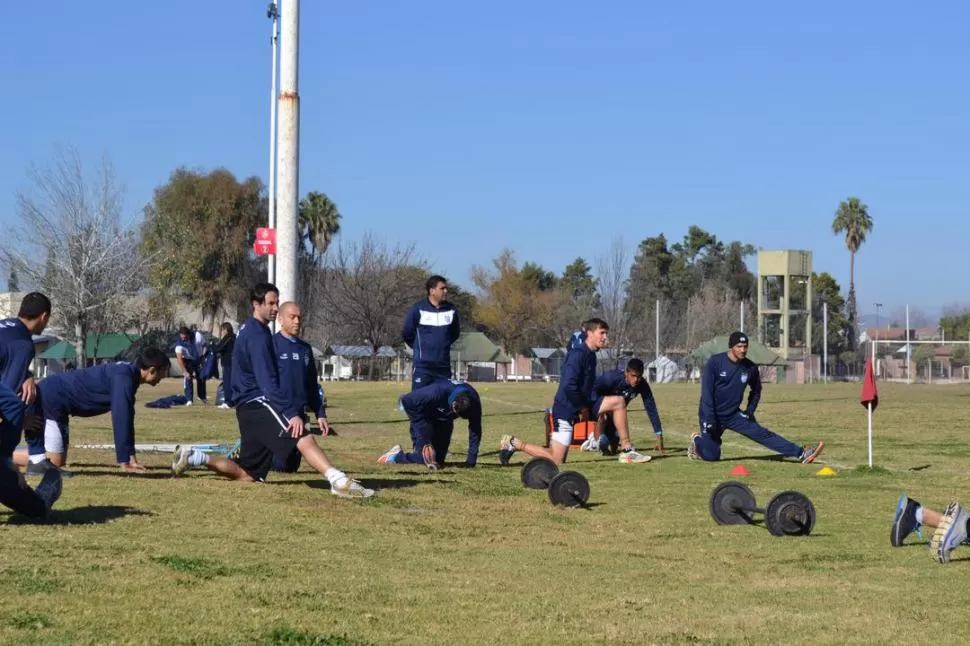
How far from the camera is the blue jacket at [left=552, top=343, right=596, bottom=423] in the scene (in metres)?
16.3

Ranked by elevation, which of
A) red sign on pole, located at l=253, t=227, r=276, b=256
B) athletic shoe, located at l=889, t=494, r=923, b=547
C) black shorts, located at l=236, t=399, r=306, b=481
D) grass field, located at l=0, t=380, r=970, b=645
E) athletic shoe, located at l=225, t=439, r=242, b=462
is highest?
red sign on pole, located at l=253, t=227, r=276, b=256

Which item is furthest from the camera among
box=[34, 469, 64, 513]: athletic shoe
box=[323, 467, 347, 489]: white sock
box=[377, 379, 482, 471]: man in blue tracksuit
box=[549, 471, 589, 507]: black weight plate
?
box=[377, 379, 482, 471]: man in blue tracksuit

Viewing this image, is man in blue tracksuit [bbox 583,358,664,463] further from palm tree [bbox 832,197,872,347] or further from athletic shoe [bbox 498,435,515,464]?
palm tree [bbox 832,197,872,347]

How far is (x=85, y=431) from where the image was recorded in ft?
73.7

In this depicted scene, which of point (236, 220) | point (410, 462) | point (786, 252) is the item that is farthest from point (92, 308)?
point (786, 252)

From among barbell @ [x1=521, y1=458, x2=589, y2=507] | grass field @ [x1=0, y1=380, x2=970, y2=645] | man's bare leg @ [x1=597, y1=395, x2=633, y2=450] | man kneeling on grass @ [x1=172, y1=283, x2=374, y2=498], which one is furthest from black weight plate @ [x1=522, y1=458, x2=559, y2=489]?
man's bare leg @ [x1=597, y1=395, x2=633, y2=450]

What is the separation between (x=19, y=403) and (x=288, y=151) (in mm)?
12767

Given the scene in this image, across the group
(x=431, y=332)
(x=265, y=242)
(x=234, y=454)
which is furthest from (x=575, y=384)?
(x=265, y=242)

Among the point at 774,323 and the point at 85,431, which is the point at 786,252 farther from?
the point at 85,431

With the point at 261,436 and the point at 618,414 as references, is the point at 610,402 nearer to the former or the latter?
the point at 618,414

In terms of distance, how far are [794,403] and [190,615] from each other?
36133 mm

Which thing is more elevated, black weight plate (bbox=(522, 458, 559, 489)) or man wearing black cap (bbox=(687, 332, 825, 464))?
man wearing black cap (bbox=(687, 332, 825, 464))

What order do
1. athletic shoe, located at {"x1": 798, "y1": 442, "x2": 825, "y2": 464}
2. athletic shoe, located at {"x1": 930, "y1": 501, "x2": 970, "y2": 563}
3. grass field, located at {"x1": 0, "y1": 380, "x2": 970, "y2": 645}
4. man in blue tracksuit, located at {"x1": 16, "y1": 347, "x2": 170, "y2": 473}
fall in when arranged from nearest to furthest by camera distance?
grass field, located at {"x1": 0, "y1": 380, "x2": 970, "y2": 645} < athletic shoe, located at {"x1": 930, "y1": 501, "x2": 970, "y2": 563} < man in blue tracksuit, located at {"x1": 16, "y1": 347, "x2": 170, "y2": 473} < athletic shoe, located at {"x1": 798, "y1": 442, "x2": 825, "y2": 464}

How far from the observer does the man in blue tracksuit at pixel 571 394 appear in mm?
16266
